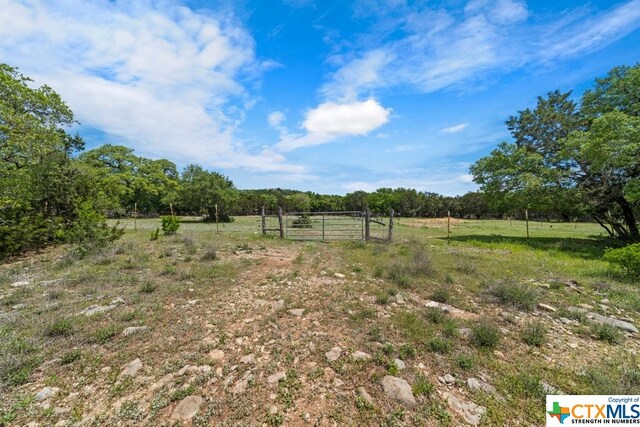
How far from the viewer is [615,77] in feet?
42.1

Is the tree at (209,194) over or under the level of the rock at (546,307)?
over

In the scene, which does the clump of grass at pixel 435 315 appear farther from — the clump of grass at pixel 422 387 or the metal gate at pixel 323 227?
the metal gate at pixel 323 227

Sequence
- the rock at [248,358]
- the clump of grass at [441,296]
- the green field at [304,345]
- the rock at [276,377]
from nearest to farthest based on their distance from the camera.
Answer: the green field at [304,345] < the rock at [276,377] < the rock at [248,358] < the clump of grass at [441,296]

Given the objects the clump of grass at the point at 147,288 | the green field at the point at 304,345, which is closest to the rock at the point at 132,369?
the green field at the point at 304,345

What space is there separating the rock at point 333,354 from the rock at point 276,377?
2.02ft

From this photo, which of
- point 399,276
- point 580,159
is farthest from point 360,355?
point 580,159

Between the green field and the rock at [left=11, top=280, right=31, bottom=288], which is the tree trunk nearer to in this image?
the green field

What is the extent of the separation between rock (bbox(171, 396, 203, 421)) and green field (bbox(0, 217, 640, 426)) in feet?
0.16

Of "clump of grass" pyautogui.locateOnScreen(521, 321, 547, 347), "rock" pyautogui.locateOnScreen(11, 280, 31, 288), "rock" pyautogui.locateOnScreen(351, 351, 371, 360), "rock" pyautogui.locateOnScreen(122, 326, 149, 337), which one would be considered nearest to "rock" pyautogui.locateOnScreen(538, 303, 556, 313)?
"clump of grass" pyautogui.locateOnScreen(521, 321, 547, 347)

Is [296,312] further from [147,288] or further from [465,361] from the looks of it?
[147,288]

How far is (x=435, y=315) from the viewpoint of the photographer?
14.1ft

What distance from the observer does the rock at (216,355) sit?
3.24 meters

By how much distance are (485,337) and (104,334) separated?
564cm

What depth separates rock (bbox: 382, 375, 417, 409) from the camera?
2577mm
